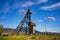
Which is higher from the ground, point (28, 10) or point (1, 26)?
point (28, 10)

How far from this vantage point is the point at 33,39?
1327 cm

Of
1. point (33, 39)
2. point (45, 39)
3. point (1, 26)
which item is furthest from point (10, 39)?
point (1, 26)

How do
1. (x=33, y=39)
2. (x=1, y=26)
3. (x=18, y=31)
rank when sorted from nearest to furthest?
(x=33, y=39) → (x=1, y=26) → (x=18, y=31)

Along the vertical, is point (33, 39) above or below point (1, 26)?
below

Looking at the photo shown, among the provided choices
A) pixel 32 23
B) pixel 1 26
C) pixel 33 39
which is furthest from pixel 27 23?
pixel 33 39

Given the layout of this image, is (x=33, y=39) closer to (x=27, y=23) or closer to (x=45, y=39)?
(x=45, y=39)

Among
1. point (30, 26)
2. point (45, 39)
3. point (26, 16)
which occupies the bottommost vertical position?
point (45, 39)

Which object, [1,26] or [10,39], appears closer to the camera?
[10,39]

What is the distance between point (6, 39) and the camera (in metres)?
12.3

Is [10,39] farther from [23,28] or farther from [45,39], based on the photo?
[23,28]

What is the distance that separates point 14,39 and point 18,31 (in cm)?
863

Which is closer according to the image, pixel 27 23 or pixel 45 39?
pixel 45 39

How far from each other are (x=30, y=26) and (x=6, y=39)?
29.3ft

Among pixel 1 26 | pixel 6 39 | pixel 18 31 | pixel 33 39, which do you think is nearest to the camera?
pixel 6 39
